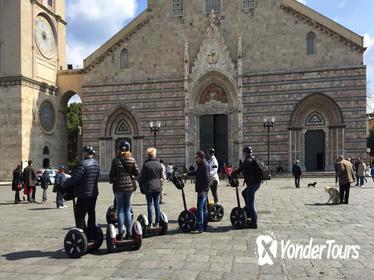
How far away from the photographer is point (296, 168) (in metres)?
23.5

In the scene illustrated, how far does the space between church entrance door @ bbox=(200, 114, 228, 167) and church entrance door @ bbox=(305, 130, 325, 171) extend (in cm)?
585

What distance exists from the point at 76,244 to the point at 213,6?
29448mm

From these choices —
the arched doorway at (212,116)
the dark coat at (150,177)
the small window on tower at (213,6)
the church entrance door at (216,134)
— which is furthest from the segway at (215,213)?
the small window on tower at (213,6)

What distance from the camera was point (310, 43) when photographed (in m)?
32.3

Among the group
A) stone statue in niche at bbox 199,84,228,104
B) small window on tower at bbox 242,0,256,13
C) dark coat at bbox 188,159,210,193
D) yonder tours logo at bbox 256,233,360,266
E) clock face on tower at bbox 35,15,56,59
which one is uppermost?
small window on tower at bbox 242,0,256,13

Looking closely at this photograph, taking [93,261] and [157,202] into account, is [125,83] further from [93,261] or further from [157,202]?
[93,261]

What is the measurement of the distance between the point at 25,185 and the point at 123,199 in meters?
11.9

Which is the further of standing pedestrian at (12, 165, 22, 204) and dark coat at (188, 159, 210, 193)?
standing pedestrian at (12, 165, 22, 204)

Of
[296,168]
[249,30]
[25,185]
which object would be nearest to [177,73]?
[249,30]

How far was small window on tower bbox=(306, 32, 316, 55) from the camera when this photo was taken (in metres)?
32.1

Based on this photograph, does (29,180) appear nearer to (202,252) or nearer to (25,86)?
(202,252)

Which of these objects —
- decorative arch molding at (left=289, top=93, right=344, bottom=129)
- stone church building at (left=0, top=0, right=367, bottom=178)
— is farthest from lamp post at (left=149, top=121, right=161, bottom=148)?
decorative arch molding at (left=289, top=93, right=344, bottom=129)

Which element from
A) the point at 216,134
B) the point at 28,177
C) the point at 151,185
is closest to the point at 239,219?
the point at 151,185

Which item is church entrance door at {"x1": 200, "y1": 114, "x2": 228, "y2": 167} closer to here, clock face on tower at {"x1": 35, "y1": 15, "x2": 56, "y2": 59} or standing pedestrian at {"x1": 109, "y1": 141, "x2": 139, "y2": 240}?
clock face on tower at {"x1": 35, "y1": 15, "x2": 56, "y2": 59}
